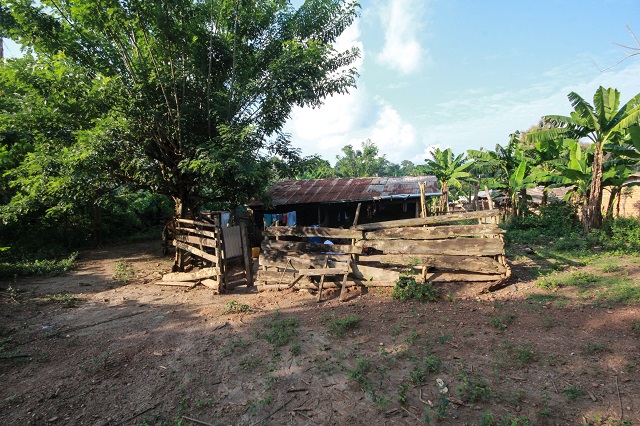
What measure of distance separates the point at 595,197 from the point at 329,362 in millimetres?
13382

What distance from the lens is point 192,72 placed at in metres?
9.30

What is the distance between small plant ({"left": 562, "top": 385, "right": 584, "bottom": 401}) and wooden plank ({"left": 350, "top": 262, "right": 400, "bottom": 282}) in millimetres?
3809

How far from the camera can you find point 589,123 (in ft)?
40.1

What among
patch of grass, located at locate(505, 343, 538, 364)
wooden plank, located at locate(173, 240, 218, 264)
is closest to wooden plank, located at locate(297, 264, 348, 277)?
wooden plank, located at locate(173, 240, 218, 264)

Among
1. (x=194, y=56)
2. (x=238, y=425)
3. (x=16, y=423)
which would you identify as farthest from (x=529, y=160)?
(x=16, y=423)

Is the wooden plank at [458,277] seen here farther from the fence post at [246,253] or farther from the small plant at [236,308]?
the fence post at [246,253]

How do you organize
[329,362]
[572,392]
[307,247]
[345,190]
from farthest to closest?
[345,190]
[307,247]
[329,362]
[572,392]

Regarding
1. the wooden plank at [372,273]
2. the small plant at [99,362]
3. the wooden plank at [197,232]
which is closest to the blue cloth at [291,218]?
the wooden plank at [197,232]

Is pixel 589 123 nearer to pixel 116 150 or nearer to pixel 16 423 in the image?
pixel 116 150

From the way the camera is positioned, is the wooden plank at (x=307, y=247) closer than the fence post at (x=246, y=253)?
Yes

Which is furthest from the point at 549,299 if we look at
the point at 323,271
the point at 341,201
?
the point at 341,201

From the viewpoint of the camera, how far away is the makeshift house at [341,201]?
1294cm

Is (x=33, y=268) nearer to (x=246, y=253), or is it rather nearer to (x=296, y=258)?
(x=246, y=253)

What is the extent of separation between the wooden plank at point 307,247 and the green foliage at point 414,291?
127 cm
